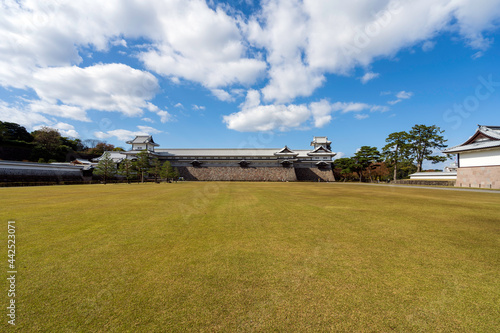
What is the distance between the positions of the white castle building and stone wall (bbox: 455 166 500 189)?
69.5ft

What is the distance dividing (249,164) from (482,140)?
37.3 metres

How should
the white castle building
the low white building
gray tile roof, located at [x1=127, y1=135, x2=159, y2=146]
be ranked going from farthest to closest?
gray tile roof, located at [x1=127, y1=135, x2=159, y2=146] → the white castle building → the low white building

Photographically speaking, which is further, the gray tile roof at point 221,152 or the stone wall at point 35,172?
the gray tile roof at point 221,152

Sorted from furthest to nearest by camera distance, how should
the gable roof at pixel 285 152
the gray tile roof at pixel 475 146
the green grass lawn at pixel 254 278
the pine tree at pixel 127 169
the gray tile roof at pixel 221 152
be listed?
the gray tile roof at pixel 221 152 → the gable roof at pixel 285 152 → the pine tree at pixel 127 169 → the gray tile roof at pixel 475 146 → the green grass lawn at pixel 254 278

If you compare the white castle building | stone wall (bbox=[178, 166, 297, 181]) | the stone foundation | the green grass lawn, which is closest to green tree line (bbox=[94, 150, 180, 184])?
stone wall (bbox=[178, 166, 297, 181])

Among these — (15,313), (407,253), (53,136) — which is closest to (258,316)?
(15,313)

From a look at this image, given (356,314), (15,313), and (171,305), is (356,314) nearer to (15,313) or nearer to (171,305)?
(171,305)

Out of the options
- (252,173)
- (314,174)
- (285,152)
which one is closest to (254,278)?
(252,173)

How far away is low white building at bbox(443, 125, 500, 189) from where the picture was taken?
22.5 meters

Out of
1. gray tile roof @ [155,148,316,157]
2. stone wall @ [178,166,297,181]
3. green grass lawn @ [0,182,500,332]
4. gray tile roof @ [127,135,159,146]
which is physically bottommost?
green grass lawn @ [0,182,500,332]

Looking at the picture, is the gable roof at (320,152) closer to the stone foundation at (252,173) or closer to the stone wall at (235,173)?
the stone foundation at (252,173)

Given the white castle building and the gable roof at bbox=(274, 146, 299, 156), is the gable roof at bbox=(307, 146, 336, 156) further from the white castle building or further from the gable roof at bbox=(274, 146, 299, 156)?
the gable roof at bbox=(274, 146, 299, 156)

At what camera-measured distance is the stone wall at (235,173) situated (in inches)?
1779

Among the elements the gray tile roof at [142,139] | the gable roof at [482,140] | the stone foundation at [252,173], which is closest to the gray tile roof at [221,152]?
the gray tile roof at [142,139]
